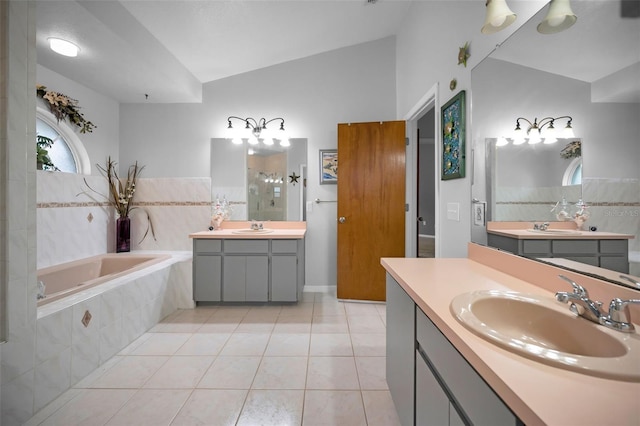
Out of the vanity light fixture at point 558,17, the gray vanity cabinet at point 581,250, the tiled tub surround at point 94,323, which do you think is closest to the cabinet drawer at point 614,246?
A: the gray vanity cabinet at point 581,250

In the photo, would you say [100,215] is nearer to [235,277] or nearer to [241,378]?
[235,277]

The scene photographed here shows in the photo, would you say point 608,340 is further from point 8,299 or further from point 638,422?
point 8,299

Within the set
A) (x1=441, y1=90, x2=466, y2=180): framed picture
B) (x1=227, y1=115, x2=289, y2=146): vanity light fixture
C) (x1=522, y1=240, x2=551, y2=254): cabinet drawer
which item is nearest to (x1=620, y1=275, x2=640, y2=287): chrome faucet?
(x1=522, y1=240, x2=551, y2=254): cabinet drawer

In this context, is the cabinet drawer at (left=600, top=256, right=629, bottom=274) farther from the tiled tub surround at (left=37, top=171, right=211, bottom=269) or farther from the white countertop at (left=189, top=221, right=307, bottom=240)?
the tiled tub surround at (left=37, top=171, right=211, bottom=269)

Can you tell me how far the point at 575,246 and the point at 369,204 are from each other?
2.12 metres

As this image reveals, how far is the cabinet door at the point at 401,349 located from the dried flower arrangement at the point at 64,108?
3332mm

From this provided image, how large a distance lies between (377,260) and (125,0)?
3.11m

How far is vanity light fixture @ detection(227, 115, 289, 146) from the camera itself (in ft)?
10.8

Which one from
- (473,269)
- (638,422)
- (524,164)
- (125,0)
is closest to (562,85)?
(524,164)

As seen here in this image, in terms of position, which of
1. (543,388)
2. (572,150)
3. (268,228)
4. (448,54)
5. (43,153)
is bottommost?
(543,388)

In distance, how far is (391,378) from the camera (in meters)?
1.45

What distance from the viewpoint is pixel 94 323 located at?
1.85m

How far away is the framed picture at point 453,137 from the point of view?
1744 mm

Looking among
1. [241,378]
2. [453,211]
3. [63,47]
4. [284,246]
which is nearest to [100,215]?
[63,47]
